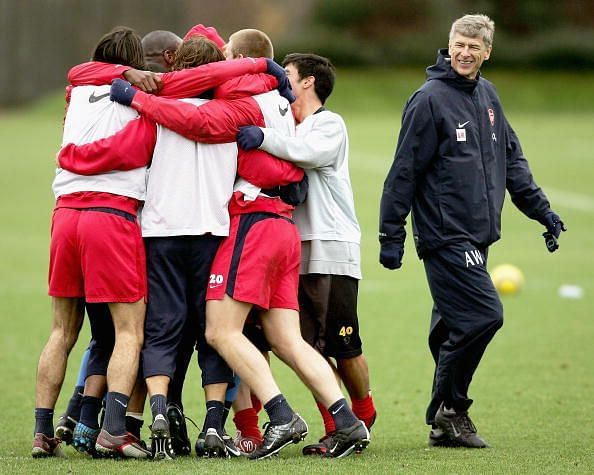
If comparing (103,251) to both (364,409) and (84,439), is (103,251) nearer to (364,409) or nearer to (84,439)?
(84,439)

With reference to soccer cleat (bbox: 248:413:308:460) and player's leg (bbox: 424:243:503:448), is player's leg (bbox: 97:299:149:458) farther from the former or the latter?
player's leg (bbox: 424:243:503:448)

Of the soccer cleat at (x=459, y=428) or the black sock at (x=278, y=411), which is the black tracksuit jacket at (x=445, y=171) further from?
the black sock at (x=278, y=411)

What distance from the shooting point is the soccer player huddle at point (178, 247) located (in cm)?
675

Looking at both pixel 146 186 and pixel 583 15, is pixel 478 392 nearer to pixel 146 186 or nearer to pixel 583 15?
pixel 146 186

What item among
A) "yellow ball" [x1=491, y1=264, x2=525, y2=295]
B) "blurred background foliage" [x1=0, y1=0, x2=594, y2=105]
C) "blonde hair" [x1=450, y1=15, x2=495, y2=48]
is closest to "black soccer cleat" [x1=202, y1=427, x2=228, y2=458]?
"blonde hair" [x1=450, y1=15, x2=495, y2=48]

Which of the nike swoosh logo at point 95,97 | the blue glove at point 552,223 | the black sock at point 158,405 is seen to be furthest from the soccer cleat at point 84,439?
the blue glove at point 552,223

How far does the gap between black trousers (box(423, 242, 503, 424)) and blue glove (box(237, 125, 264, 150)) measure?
1.24 metres

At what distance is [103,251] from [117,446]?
1.02 meters

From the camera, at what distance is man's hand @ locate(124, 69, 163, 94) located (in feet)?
22.4

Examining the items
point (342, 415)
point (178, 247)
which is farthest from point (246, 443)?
point (178, 247)

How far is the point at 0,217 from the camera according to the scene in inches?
931

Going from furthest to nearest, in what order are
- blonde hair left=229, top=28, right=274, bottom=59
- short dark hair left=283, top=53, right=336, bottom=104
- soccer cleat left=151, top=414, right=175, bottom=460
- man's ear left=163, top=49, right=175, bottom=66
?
man's ear left=163, top=49, right=175, bottom=66
short dark hair left=283, top=53, right=336, bottom=104
blonde hair left=229, top=28, right=274, bottom=59
soccer cleat left=151, top=414, right=175, bottom=460

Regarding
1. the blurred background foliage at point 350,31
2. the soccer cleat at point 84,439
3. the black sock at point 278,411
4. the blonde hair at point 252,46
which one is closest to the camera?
the black sock at point 278,411

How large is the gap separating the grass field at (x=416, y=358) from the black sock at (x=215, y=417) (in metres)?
0.29
